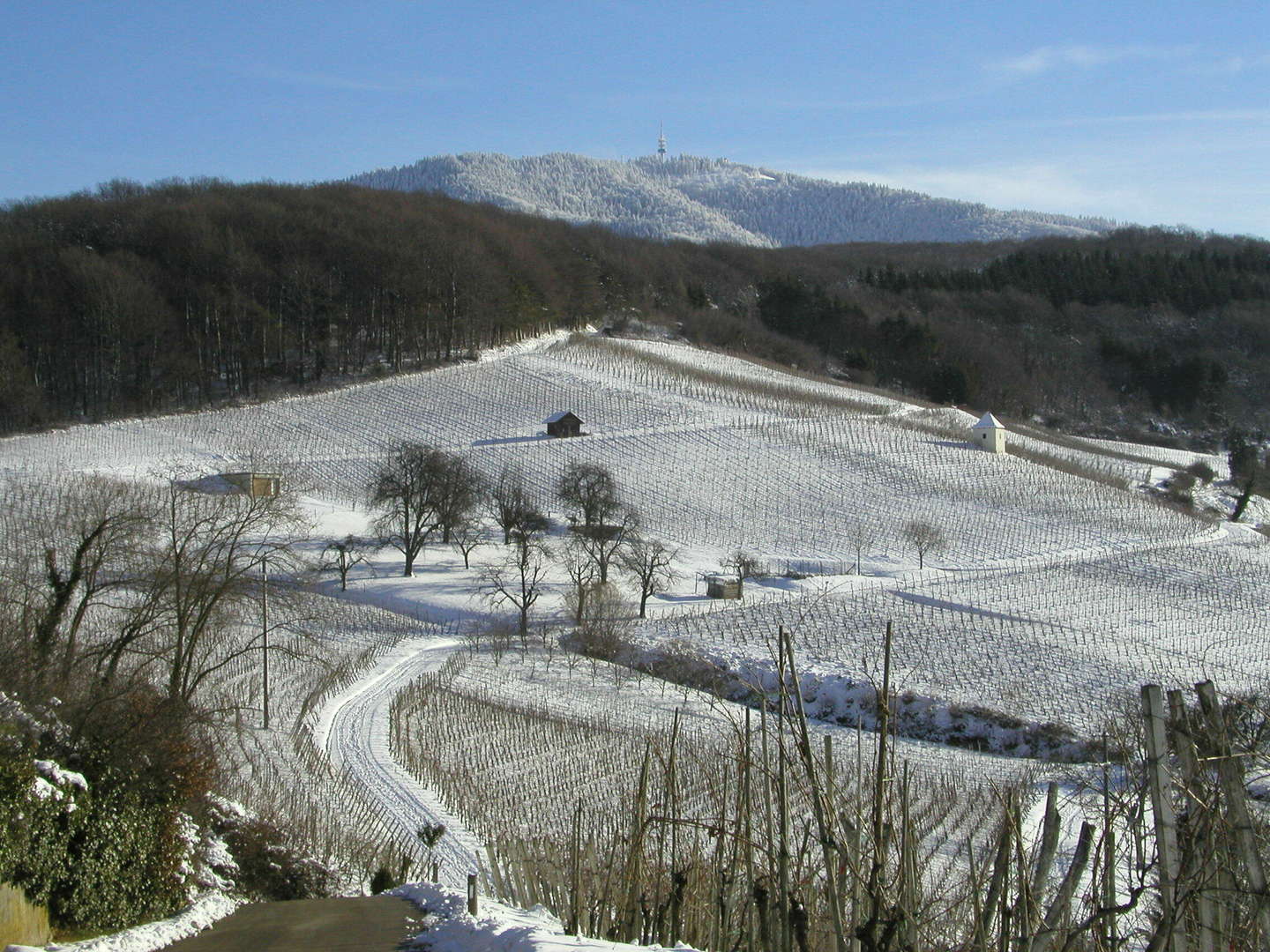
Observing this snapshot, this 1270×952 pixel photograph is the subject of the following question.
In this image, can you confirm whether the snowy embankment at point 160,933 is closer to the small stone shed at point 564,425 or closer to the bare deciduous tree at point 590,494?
the bare deciduous tree at point 590,494

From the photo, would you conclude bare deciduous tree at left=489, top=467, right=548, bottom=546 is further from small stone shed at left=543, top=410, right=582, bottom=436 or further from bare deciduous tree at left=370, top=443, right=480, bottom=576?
small stone shed at left=543, top=410, right=582, bottom=436

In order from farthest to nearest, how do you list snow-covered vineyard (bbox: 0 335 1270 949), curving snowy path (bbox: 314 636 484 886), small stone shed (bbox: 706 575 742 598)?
small stone shed (bbox: 706 575 742 598) < snow-covered vineyard (bbox: 0 335 1270 949) < curving snowy path (bbox: 314 636 484 886)

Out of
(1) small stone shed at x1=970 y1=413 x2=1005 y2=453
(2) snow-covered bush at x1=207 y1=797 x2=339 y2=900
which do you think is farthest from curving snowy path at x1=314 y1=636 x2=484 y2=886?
(1) small stone shed at x1=970 y1=413 x2=1005 y2=453

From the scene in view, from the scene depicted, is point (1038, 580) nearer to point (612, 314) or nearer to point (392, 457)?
point (392, 457)

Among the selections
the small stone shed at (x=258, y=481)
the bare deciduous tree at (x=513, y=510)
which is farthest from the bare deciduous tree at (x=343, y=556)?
the bare deciduous tree at (x=513, y=510)

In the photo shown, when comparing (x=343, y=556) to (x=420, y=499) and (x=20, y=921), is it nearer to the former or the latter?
(x=420, y=499)

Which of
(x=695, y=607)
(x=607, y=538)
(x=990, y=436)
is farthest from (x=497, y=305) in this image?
(x=695, y=607)
